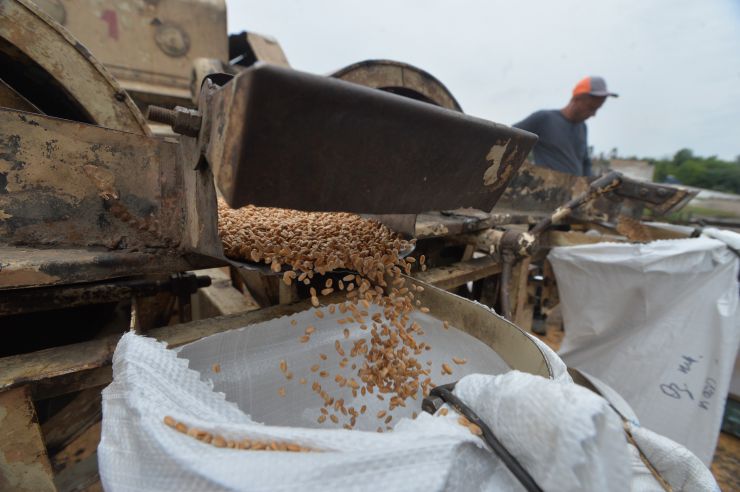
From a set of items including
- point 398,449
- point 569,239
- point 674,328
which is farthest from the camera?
point 569,239

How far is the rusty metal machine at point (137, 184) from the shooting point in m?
0.64

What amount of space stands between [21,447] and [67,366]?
0.20m

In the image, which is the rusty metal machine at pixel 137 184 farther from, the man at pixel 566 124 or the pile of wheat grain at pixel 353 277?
the man at pixel 566 124

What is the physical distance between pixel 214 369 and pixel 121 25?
3.09m

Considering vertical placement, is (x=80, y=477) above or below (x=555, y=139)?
below

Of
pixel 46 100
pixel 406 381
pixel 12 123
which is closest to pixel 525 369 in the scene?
pixel 406 381

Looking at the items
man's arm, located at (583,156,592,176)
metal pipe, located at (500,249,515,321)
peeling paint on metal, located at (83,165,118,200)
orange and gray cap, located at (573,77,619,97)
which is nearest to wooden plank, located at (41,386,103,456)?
peeling paint on metal, located at (83,165,118,200)

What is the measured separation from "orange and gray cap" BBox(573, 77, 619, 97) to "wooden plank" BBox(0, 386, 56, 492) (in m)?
5.02

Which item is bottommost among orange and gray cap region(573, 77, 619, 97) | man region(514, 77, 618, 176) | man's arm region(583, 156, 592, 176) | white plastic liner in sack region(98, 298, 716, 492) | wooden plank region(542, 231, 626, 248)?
white plastic liner in sack region(98, 298, 716, 492)

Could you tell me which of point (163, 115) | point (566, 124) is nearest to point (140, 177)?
point (163, 115)

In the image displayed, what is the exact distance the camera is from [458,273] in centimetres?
181

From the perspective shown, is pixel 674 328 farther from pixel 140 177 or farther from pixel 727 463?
pixel 140 177

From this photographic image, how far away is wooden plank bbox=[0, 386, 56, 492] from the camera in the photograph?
79 cm

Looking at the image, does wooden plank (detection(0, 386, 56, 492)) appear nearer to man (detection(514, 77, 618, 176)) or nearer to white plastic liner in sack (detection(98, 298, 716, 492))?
white plastic liner in sack (detection(98, 298, 716, 492))
